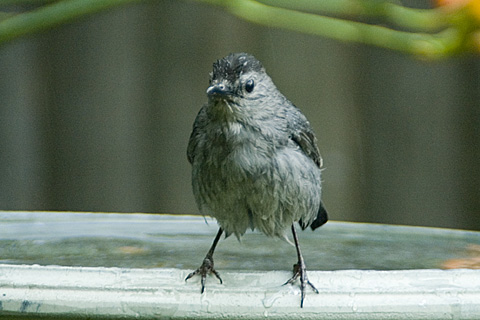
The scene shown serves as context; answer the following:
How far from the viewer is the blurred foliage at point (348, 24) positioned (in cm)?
216

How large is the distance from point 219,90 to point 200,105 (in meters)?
1.50

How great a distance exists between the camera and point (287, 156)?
2031 millimetres

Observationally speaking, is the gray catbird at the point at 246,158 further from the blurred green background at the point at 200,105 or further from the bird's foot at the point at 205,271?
the blurred green background at the point at 200,105

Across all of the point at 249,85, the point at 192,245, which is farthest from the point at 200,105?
the point at 249,85

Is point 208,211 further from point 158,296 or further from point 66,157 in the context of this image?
point 66,157

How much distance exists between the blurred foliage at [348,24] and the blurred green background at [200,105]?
0.71 metres

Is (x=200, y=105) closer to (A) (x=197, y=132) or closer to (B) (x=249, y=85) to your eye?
(A) (x=197, y=132)

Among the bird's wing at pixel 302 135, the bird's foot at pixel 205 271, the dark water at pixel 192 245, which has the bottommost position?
the dark water at pixel 192 245

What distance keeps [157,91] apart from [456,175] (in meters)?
1.40

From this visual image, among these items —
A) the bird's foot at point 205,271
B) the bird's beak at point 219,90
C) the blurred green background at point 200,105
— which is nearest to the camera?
the bird's foot at point 205,271

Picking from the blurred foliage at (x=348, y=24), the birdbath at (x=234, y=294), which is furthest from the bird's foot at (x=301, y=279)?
the blurred foliage at (x=348, y=24)

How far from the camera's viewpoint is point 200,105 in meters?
3.35

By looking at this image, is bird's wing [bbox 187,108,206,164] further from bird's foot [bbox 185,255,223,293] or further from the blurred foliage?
the blurred foliage

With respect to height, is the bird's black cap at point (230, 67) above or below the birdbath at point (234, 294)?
above
